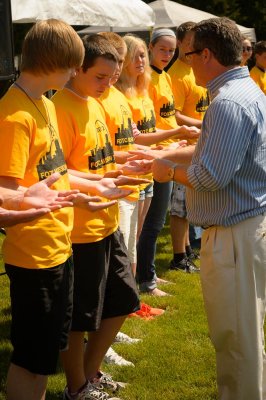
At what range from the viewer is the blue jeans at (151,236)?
20.3ft

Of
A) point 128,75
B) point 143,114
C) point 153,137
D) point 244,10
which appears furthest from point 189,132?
point 244,10

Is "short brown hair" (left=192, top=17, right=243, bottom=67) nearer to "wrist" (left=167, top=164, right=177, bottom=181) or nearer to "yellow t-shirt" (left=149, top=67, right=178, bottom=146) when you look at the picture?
"wrist" (left=167, top=164, right=177, bottom=181)

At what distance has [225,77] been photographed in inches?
138

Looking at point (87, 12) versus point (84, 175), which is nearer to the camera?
point (84, 175)

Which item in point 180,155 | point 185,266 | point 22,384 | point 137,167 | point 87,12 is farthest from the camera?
point 87,12

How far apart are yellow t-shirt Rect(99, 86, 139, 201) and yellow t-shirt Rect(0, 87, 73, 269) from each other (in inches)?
51.0

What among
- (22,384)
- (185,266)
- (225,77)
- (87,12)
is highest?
(225,77)

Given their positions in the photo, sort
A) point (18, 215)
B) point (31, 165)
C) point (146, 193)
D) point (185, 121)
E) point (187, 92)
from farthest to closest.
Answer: point (187, 92)
point (185, 121)
point (146, 193)
point (31, 165)
point (18, 215)

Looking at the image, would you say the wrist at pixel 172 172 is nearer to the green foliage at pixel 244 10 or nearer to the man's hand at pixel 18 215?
the man's hand at pixel 18 215

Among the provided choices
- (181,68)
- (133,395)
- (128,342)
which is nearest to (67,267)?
(133,395)

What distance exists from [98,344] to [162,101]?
8.87 ft

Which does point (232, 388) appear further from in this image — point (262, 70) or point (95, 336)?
point (262, 70)

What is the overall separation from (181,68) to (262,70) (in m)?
3.17

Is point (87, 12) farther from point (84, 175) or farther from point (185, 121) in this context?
point (84, 175)
